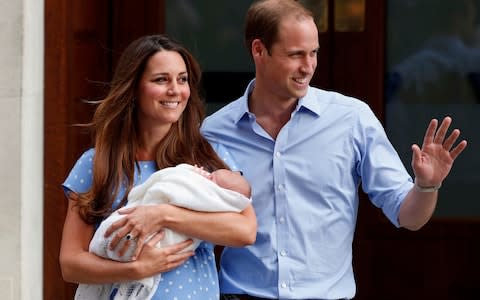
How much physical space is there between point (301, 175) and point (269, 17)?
0.50 metres

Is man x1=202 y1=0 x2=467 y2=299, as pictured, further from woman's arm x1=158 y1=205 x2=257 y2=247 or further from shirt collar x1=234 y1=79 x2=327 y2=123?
woman's arm x1=158 y1=205 x2=257 y2=247

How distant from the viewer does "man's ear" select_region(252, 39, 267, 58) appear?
160 inches

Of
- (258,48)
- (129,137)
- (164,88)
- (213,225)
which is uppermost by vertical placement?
(258,48)

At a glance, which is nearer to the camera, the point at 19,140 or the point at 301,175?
the point at 301,175

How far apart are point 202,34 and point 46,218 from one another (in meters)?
1.38

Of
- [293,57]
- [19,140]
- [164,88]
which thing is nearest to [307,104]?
[293,57]

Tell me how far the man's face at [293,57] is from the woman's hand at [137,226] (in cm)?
58

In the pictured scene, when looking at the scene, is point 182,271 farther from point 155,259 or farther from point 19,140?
point 19,140

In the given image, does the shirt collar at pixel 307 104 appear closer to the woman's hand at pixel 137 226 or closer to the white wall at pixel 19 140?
the woman's hand at pixel 137 226

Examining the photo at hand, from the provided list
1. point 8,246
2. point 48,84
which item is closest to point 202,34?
point 48,84

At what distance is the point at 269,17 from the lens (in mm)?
4051

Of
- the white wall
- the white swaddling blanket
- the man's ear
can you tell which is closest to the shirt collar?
the man's ear

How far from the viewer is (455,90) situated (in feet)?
21.2

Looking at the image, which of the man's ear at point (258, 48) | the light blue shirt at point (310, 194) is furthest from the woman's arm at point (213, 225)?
the man's ear at point (258, 48)
